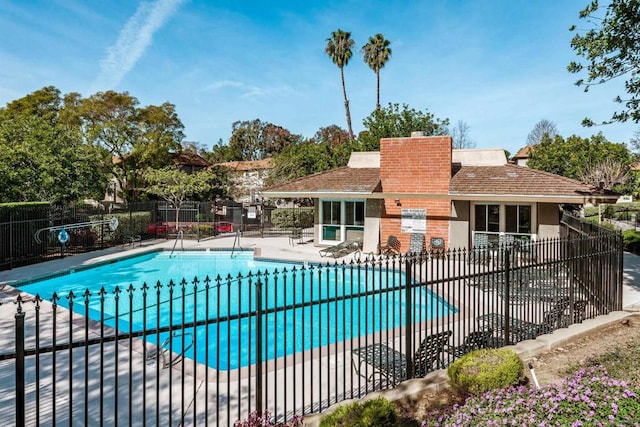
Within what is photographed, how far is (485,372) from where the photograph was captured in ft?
16.1

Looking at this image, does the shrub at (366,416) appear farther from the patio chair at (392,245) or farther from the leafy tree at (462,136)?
the leafy tree at (462,136)

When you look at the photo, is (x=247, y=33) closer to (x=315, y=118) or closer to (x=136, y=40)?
(x=136, y=40)

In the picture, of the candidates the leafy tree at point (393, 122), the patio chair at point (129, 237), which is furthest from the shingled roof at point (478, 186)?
the leafy tree at point (393, 122)

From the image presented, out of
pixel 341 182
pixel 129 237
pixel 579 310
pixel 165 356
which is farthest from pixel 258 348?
pixel 129 237

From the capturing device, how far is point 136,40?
19672mm

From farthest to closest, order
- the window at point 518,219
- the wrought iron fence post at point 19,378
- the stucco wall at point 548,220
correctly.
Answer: the window at point 518,219, the stucco wall at point 548,220, the wrought iron fence post at point 19,378

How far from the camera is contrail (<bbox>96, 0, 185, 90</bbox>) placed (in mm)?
16672

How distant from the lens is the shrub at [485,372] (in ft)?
16.0

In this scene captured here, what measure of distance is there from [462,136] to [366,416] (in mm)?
59876

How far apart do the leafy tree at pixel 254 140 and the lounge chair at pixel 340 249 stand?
55920 millimetres

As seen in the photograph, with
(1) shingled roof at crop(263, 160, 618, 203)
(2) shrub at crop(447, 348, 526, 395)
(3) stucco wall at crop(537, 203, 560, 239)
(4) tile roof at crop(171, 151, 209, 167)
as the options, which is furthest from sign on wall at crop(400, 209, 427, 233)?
(4) tile roof at crop(171, 151, 209, 167)

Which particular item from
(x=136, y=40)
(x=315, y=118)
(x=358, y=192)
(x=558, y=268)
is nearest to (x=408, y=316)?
(x=558, y=268)

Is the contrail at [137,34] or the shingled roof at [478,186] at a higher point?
the contrail at [137,34]

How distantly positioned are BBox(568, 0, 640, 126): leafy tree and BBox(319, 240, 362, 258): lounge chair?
37.5ft
